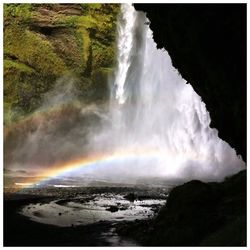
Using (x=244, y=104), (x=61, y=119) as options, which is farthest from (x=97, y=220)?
(x=61, y=119)

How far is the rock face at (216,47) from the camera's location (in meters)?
14.1

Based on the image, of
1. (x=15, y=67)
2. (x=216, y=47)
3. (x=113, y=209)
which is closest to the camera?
(x=216, y=47)

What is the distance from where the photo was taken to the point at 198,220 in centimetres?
1498

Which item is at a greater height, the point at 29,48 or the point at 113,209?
the point at 29,48

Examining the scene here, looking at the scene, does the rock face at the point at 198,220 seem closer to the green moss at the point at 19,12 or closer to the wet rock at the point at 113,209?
the wet rock at the point at 113,209

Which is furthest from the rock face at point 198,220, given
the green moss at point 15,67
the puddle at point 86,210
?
the green moss at point 15,67

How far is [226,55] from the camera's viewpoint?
15.0 m

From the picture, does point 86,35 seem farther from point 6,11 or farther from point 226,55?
point 226,55

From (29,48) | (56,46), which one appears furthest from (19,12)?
(56,46)

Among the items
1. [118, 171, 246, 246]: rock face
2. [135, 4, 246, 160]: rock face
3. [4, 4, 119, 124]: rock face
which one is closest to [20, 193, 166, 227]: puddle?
[118, 171, 246, 246]: rock face

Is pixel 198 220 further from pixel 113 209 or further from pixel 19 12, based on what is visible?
pixel 19 12

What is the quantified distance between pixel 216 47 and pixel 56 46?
7313 cm

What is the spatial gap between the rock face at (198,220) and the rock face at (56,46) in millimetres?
67293

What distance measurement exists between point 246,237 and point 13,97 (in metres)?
74.9
